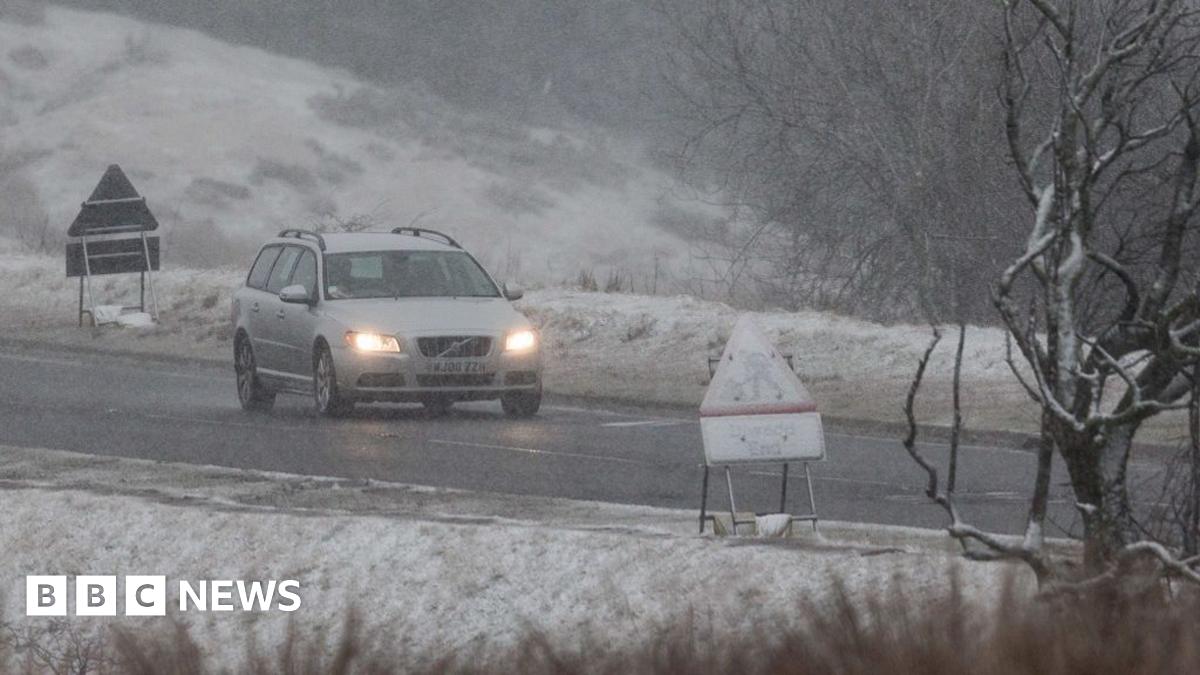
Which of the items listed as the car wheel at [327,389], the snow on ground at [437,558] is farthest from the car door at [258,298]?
the snow on ground at [437,558]

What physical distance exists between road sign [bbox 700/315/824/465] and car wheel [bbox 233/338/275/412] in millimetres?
9946

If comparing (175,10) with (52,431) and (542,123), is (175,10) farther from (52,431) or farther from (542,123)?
(52,431)

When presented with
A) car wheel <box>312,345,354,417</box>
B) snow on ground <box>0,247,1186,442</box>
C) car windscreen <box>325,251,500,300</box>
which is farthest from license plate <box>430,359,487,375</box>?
snow on ground <box>0,247,1186,442</box>

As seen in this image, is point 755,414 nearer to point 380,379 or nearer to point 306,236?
point 380,379

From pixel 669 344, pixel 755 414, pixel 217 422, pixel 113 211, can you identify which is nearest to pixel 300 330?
pixel 217 422

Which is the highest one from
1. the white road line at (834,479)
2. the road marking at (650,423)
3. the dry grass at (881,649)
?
the dry grass at (881,649)

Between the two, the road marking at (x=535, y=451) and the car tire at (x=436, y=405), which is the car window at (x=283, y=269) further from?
the road marking at (x=535, y=451)

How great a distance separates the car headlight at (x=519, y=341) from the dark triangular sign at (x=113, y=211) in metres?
12.4

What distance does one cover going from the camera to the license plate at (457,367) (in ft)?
67.0

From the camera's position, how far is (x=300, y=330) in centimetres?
2103

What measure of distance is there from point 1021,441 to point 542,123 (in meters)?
60.6

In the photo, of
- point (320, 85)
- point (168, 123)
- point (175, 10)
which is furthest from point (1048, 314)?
point (175, 10)

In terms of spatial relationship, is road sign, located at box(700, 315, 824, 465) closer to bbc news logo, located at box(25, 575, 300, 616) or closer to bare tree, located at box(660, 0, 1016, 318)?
bbc news logo, located at box(25, 575, 300, 616)

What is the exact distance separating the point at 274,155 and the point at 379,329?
53287 mm
